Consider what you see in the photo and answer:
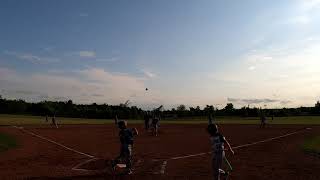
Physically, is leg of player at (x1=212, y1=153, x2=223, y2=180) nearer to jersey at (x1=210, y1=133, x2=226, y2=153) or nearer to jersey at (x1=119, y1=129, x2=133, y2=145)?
jersey at (x1=210, y1=133, x2=226, y2=153)

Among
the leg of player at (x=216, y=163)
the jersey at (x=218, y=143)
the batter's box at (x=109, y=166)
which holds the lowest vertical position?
the batter's box at (x=109, y=166)

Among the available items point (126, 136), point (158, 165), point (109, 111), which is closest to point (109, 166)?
point (158, 165)

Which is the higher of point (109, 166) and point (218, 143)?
point (218, 143)

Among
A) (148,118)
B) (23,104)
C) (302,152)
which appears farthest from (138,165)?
(23,104)

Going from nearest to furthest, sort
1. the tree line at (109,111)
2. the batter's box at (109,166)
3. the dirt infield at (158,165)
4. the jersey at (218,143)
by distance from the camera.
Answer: the jersey at (218,143) < the dirt infield at (158,165) < the batter's box at (109,166) < the tree line at (109,111)

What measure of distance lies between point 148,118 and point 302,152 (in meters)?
22.0

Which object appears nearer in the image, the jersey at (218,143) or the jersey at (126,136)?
the jersey at (218,143)

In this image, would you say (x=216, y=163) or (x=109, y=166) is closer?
(x=216, y=163)

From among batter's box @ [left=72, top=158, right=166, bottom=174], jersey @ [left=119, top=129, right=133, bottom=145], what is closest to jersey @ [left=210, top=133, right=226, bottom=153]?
jersey @ [left=119, top=129, right=133, bottom=145]

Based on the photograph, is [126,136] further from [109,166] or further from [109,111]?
[109,111]

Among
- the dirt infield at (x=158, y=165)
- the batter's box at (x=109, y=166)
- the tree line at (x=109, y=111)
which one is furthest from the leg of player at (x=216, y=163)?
the tree line at (x=109, y=111)

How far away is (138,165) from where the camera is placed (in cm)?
1848

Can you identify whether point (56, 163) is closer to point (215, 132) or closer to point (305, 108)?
point (215, 132)

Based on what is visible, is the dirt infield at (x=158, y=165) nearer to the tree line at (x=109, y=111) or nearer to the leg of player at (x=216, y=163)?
the leg of player at (x=216, y=163)
